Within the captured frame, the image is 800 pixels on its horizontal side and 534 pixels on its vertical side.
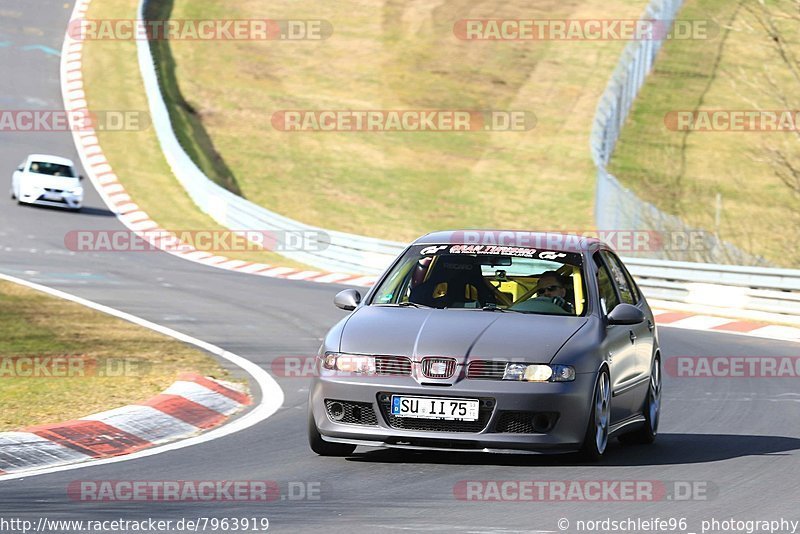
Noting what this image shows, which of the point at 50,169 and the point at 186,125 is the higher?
the point at 50,169

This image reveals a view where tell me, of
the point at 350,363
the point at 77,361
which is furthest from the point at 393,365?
the point at 77,361

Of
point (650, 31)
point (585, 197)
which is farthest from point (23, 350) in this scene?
point (650, 31)

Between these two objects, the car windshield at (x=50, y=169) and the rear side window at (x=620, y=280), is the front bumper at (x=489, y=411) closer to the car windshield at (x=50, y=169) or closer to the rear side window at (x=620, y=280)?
the rear side window at (x=620, y=280)

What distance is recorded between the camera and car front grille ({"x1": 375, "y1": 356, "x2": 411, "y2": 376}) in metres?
9.49

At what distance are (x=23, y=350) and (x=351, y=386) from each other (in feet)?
21.8

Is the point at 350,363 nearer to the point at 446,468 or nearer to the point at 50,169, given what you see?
the point at 446,468

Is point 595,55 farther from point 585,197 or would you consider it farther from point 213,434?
point 213,434

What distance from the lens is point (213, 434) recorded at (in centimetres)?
1123

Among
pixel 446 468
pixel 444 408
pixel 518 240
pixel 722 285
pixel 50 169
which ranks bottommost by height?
pixel 50 169

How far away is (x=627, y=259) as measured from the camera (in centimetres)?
2438

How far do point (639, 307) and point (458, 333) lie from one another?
7.95 feet

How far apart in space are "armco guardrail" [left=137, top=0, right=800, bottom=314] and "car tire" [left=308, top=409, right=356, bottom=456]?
528 inches

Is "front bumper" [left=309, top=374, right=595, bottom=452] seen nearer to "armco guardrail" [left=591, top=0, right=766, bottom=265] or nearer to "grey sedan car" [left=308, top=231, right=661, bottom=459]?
"grey sedan car" [left=308, top=231, right=661, bottom=459]

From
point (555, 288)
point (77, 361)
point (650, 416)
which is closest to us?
point (555, 288)
